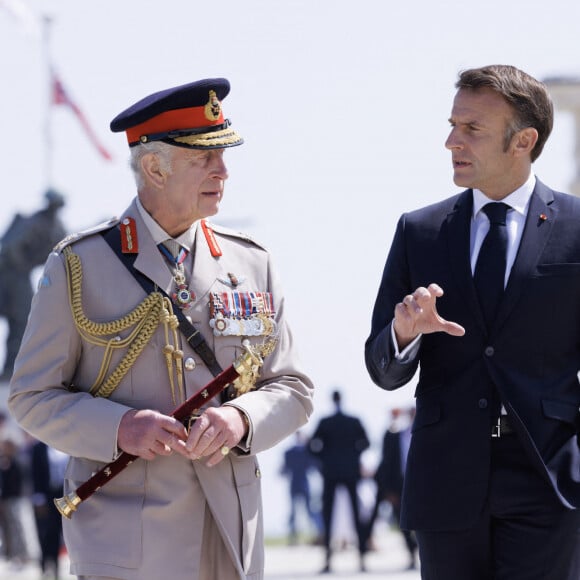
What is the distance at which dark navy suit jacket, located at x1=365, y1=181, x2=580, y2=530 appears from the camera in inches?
199

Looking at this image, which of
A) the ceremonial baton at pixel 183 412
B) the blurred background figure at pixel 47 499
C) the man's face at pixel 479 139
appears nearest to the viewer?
the ceremonial baton at pixel 183 412

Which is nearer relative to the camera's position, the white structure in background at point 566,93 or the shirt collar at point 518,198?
the shirt collar at point 518,198

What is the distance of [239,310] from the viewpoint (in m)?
5.25

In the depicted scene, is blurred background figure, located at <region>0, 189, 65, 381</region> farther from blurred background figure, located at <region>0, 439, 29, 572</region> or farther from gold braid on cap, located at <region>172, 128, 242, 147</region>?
gold braid on cap, located at <region>172, 128, 242, 147</region>

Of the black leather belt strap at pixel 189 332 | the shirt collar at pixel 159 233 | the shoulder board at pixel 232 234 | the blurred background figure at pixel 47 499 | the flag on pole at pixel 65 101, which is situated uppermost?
the shirt collar at pixel 159 233

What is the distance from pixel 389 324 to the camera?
5.11 metres

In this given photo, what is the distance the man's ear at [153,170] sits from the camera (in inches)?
206

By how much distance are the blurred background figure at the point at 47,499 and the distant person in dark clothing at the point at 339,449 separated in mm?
2530

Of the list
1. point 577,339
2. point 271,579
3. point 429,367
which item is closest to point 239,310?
point 429,367

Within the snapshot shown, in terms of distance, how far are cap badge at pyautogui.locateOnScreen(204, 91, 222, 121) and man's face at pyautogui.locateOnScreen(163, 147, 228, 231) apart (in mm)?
133

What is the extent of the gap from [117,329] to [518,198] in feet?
4.36

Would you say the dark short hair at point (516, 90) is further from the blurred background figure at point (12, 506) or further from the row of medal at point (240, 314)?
the blurred background figure at point (12, 506)

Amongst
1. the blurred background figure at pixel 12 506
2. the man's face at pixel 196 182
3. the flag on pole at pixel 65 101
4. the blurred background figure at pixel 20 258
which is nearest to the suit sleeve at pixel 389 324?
the man's face at pixel 196 182

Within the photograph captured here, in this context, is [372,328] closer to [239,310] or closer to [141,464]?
[239,310]
